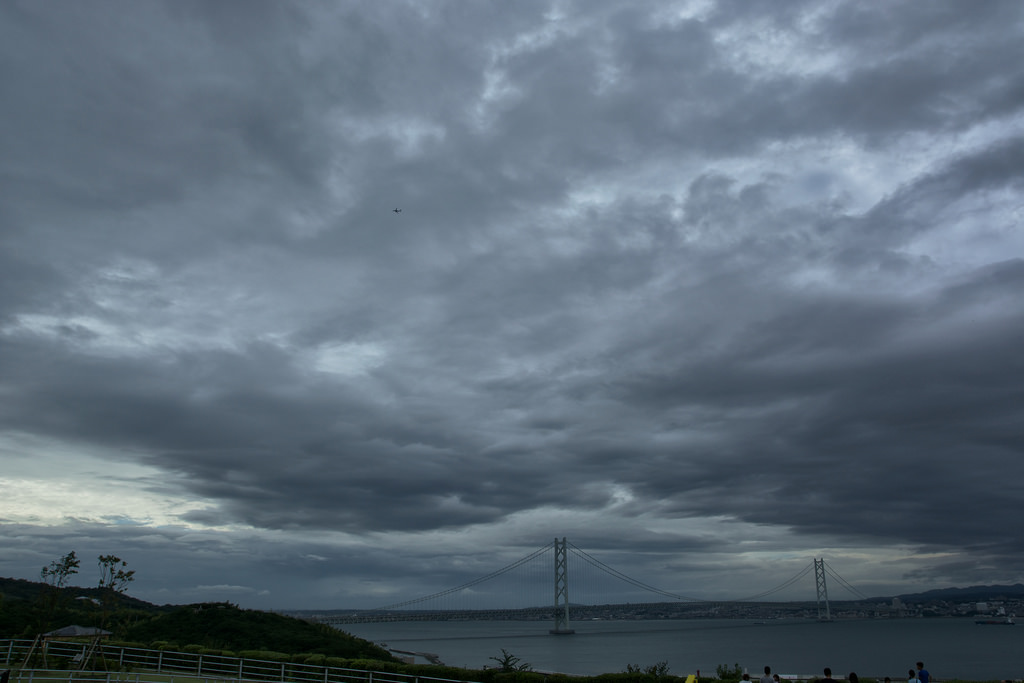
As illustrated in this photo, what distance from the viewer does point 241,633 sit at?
169 ft

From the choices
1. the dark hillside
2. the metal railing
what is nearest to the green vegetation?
the dark hillside

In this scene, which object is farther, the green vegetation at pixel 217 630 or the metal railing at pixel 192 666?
the green vegetation at pixel 217 630

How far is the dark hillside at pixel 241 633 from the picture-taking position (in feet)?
154

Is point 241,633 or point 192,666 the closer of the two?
point 192,666

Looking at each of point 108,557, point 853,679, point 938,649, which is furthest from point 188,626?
point 938,649

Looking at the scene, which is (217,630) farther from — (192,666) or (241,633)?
(192,666)

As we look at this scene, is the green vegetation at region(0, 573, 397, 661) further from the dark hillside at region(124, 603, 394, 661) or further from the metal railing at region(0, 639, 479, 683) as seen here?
the metal railing at region(0, 639, 479, 683)

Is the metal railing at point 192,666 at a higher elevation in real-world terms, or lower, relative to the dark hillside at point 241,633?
higher

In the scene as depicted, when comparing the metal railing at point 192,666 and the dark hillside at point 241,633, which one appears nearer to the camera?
the metal railing at point 192,666

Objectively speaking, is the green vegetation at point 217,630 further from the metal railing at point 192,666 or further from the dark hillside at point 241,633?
the metal railing at point 192,666

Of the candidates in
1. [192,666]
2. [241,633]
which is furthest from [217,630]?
[192,666]

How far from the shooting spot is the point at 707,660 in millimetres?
90750

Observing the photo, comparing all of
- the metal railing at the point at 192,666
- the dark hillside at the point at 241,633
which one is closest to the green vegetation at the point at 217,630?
the dark hillside at the point at 241,633

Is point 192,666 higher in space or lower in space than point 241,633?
higher
